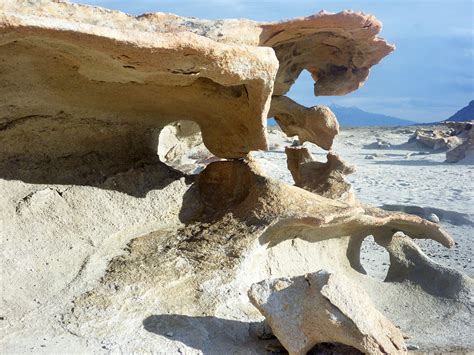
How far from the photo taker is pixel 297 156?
4352mm

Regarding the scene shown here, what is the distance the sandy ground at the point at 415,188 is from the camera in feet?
18.2

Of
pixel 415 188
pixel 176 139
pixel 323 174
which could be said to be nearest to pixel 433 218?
pixel 415 188

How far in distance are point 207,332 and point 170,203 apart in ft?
3.13

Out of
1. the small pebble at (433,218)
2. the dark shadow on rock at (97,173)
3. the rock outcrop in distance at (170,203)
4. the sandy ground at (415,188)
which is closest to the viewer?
the rock outcrop in distance at (170,203)

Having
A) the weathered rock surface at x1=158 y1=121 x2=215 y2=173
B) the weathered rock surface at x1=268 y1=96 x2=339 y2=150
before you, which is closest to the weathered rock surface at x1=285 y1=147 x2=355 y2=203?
the weathered rock surface at x1=268 y1=96 x2=339 y2=150

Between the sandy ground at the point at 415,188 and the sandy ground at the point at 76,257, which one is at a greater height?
the sandy ground at the point at 76,257

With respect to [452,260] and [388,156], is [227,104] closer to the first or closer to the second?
Answer: [452,260]

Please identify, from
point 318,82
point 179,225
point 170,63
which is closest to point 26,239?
point 179,225

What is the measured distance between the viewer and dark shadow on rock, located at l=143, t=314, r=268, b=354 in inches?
98.8

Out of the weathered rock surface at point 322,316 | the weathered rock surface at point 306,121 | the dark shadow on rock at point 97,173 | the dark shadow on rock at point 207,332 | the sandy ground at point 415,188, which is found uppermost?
the weathered rock surface at point 306,121

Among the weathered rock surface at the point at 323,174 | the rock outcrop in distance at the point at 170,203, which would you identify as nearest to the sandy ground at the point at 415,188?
the weathered rock surface at the point at 323,174

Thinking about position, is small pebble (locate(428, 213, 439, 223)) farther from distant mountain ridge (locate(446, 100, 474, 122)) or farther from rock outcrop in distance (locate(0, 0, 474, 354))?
distant mountain ridge (locate(446, 100, 474, 122))

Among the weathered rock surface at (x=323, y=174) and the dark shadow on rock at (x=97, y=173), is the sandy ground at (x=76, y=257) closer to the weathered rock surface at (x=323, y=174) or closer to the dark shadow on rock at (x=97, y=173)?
the dark shadow on rock at (x=97, y=173)

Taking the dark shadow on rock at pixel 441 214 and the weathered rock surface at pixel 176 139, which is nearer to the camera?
the weathered rock surface at pixel 176 139
